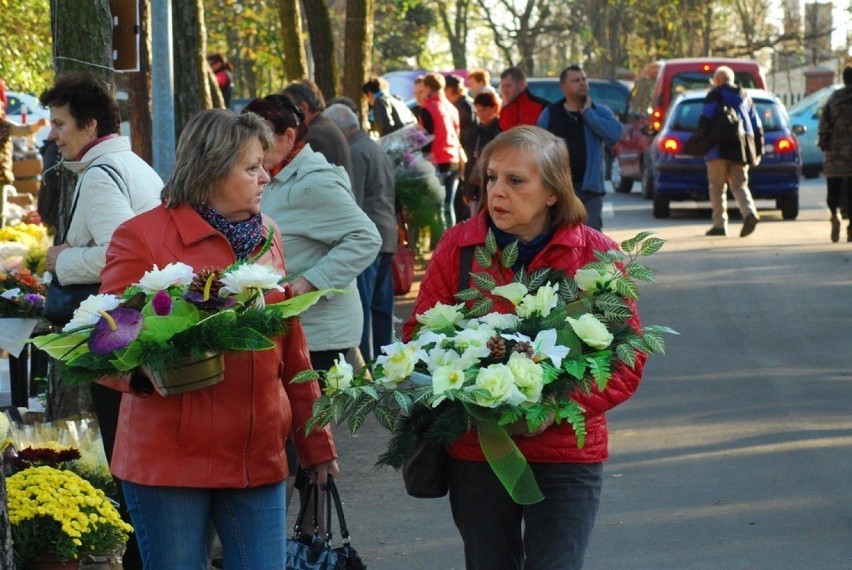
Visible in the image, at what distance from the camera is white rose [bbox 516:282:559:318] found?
166 inches

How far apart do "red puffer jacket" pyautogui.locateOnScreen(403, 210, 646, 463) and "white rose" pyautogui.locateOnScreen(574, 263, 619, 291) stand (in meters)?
0.12

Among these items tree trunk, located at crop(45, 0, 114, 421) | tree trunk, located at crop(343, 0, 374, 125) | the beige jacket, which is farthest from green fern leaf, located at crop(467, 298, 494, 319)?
tree trunk, located at crop(343, 0, 374, 125)

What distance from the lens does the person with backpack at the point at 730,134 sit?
1758 cm

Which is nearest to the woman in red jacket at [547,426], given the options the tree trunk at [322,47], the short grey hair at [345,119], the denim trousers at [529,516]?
the denim trousers at [529,516]

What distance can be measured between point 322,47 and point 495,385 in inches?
571

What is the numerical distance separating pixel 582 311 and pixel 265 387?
0.91 meters

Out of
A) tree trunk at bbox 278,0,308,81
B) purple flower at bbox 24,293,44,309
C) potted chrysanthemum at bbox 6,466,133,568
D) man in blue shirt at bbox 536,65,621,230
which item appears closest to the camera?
potted chrysanthemum at bbox 6,466,133,568

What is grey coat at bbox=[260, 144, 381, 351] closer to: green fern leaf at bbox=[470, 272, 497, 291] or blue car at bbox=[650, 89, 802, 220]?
green fern leaf at bbox=[470, 272, 497, 291]

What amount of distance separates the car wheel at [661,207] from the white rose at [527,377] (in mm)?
17739

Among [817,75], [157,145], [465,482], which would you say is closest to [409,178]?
[157,145]

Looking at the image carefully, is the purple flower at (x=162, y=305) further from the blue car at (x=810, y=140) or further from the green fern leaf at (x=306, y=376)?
the blue car at (x=810, y=140)

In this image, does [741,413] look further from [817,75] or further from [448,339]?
[817,75]

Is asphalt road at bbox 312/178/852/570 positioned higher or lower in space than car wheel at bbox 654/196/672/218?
lower

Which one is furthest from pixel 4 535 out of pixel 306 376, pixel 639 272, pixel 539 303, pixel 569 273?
pixel 639 272
